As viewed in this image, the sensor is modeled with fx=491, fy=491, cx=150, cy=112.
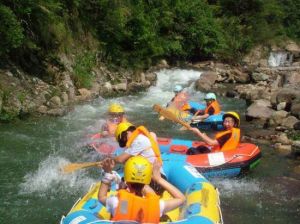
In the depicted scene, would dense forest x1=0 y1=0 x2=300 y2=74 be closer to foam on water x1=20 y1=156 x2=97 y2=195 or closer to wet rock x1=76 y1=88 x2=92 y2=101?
wet rock x1=76 y1=88 x2=92 y2=101

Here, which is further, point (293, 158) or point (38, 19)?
point (38, 19)

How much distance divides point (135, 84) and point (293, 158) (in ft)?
27.7

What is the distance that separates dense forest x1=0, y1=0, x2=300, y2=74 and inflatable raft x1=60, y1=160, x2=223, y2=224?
242 inches

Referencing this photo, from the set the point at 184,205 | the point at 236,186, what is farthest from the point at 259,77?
the point at 184,205

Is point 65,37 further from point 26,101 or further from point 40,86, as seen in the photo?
point 26,101

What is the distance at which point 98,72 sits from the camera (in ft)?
52.7

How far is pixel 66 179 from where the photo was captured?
7711 mm

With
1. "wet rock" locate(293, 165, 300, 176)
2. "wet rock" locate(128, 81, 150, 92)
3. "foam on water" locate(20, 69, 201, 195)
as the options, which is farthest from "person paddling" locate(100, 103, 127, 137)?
"wet rock" locate(128, 81, 150, 92)

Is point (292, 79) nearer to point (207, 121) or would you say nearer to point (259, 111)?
point (259, 111)

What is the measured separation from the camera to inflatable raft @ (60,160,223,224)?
4.84m

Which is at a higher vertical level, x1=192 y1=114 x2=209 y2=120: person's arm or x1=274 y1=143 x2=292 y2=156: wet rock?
x1=192 y1=114 x2=209 y2=120: person's arm

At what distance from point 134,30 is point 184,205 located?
45.1ft

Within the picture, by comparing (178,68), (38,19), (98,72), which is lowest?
(178,68)

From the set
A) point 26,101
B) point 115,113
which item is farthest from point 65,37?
point 115,113
